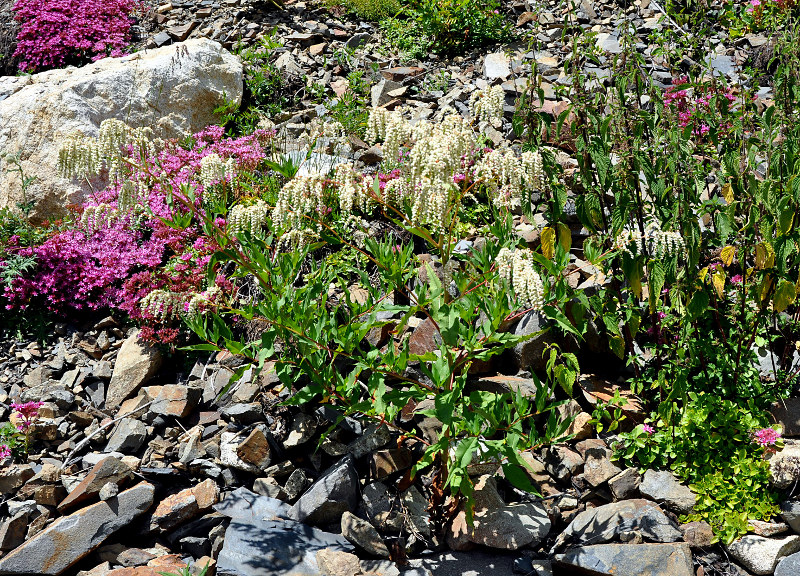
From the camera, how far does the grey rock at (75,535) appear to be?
383cm

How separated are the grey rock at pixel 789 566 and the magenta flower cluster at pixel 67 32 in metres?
8.25

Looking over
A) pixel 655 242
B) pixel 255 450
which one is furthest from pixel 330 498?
pixel 655 242

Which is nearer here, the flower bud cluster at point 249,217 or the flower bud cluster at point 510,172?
the flower bud cluster at point 510,172

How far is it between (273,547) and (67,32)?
7.53m

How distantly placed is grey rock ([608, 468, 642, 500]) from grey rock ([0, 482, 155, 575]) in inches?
106

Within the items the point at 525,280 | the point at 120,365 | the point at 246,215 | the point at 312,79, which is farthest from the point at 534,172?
the point at 312,79

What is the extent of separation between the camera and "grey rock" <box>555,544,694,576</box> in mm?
3438

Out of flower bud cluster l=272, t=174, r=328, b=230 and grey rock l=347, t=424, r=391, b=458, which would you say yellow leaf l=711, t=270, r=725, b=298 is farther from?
flower bud cluster l=272, t=174, r=328, b=230

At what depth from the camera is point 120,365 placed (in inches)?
202

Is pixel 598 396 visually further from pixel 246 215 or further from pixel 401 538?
pixel 246 215

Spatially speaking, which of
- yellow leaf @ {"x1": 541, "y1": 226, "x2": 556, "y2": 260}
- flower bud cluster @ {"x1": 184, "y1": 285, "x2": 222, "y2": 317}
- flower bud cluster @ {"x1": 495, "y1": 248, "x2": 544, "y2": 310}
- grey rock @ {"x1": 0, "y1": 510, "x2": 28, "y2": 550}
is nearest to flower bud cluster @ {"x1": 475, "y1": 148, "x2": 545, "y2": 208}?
yellow leaf @ {"x1": 541, "y1": 226, "x2": 556, "y2": 260}

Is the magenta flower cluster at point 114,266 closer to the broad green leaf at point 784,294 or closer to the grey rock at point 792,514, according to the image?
the broad green leaf at point 784,294

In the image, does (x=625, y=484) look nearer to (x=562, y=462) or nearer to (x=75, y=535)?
(x=562, y=462)

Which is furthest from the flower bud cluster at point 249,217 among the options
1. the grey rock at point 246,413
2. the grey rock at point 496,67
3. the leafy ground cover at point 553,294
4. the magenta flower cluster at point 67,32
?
the magenta flower cluster at point 67,32
